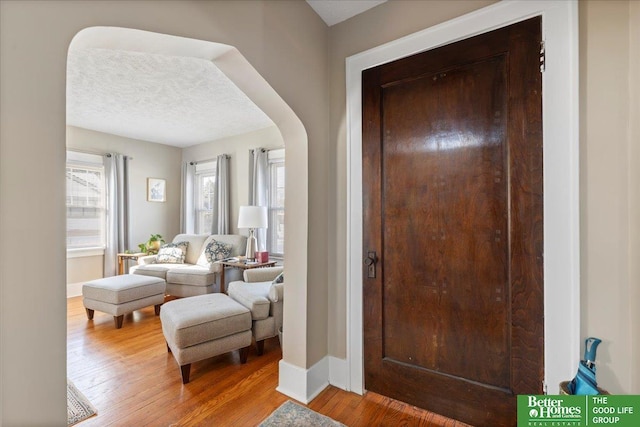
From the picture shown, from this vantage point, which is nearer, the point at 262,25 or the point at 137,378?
the point at 262,25

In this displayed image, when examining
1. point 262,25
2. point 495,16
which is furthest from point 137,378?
point 495,16

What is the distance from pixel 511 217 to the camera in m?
1.47

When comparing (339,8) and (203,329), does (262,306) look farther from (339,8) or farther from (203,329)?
(339,8)

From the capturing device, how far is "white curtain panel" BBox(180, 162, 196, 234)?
219 inches

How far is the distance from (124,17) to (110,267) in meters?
4.87

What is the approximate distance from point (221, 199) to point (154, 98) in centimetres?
198

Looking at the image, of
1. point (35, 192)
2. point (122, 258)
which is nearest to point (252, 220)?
point (122, 258)

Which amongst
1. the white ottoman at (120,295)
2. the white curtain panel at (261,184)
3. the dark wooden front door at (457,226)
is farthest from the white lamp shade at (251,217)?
the dark wooden front door at (457,226)

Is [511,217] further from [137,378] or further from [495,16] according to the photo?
[137,378]

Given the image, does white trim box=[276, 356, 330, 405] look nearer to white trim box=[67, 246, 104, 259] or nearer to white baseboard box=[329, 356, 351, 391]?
white baseboard box=[329, 356, 351, 391]

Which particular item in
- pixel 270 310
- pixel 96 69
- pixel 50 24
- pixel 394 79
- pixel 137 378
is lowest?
pixel 137 378

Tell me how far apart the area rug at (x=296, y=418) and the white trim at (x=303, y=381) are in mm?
96

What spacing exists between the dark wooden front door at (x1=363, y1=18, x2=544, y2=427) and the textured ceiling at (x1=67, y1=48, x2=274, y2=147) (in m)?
1.50

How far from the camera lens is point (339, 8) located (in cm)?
191
